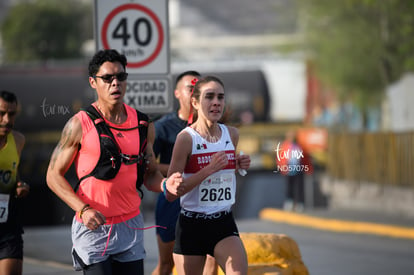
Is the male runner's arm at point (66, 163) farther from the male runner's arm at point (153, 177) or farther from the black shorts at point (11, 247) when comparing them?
the black shorts at point (11, 247)

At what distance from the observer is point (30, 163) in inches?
1271

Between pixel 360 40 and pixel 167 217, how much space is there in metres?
22.3

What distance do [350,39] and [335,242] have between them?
573 inches

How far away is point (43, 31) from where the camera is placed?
42.8m

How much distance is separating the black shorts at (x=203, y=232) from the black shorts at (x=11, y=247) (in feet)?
4.43

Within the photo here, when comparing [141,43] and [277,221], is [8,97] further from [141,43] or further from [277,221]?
[277,221]

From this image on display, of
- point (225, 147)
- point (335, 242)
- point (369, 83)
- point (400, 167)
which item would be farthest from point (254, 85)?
point (225, 147)

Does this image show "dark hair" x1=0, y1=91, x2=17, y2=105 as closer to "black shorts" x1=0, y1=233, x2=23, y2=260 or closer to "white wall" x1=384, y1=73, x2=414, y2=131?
"black shorts" x1=0, y1=233, x2=23, y2=260

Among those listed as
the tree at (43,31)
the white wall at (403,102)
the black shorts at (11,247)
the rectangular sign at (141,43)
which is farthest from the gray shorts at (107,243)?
the tree at (43,31)

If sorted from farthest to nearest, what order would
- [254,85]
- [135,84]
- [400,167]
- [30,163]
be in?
[254,85] → [30,163] → [400,167] → [135,84]

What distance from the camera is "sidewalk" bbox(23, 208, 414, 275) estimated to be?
1309 centimetres

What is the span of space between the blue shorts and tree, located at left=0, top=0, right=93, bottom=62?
103ft

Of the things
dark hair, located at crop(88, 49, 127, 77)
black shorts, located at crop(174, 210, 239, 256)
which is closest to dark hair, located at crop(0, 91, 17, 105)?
dark hair, located at crop(88, 49, 127, 77)

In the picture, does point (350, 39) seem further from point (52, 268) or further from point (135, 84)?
point (135, 84)
